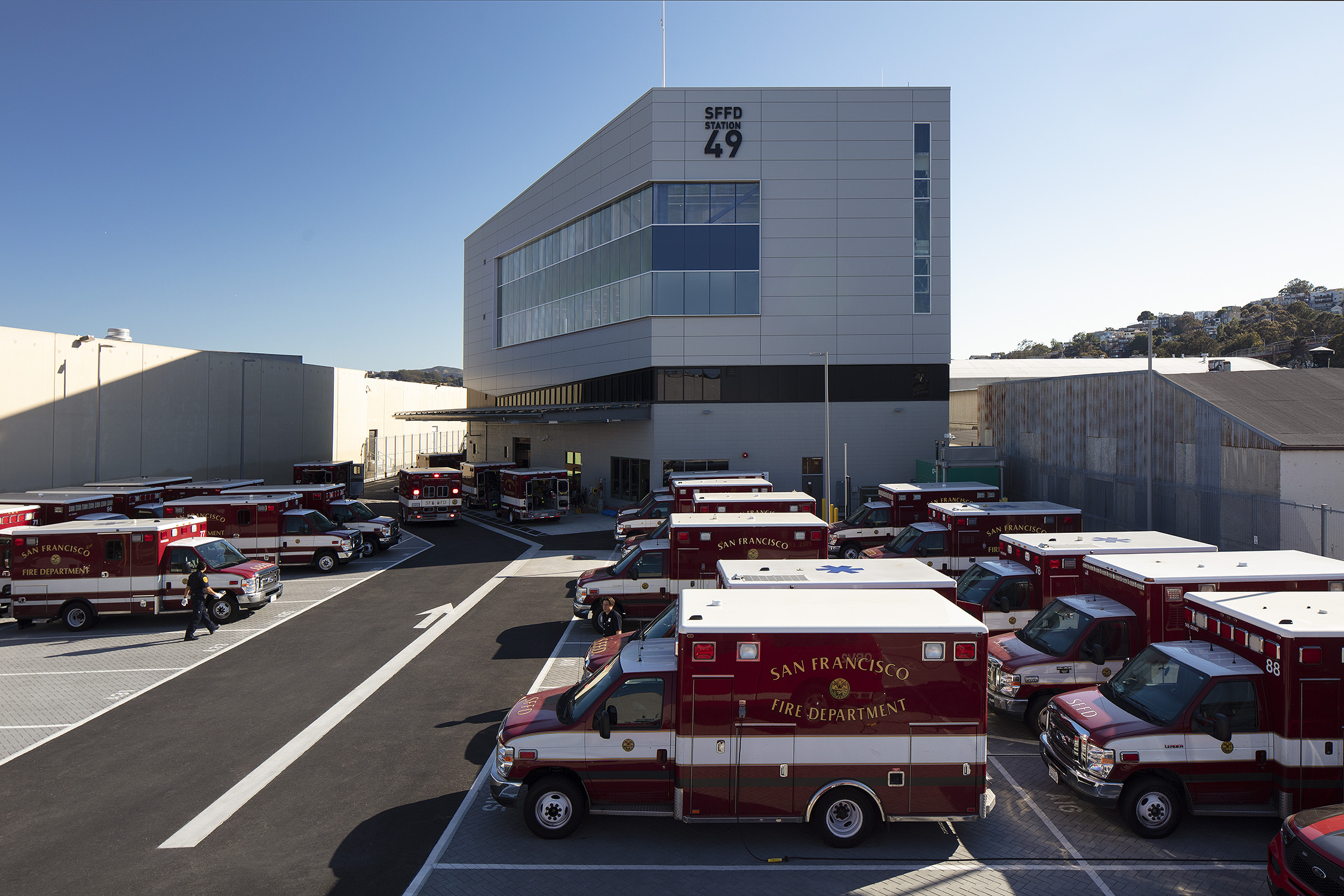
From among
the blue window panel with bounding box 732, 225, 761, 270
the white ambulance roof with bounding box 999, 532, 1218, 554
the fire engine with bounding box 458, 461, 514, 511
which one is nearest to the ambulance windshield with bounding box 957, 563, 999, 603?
the white ambulance roof with bounding box 999, 532, 1218, 554

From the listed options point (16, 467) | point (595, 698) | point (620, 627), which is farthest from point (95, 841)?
point (16, 467)

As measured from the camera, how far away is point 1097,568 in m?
12.2

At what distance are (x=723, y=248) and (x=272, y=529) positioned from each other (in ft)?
81.4

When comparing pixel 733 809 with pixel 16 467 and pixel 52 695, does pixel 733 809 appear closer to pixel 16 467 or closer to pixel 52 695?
pixel 52 695

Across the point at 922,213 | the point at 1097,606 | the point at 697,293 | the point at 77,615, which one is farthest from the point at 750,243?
the point at 77,615

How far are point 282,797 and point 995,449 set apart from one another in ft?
104

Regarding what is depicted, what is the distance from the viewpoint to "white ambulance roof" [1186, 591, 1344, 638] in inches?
319

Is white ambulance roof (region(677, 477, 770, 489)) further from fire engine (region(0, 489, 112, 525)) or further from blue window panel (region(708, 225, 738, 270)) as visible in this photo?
fire engine (region(0, 489, 112, 525))

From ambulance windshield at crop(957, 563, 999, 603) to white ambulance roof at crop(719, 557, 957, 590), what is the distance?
2988 mm

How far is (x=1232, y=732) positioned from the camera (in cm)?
838

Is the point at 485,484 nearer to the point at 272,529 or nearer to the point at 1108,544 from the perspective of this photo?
the point at 272,529

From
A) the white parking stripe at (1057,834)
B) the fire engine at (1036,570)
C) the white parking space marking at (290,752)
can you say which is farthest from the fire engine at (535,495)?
the white parking stripe at (1057,834)

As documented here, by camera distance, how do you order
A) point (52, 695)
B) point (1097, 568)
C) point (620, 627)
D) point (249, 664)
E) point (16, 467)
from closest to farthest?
point (1097, 568) → point (52, 695) → point (249, 664) → point (620, 627) → point (16, 467)

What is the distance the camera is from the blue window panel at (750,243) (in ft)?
126
